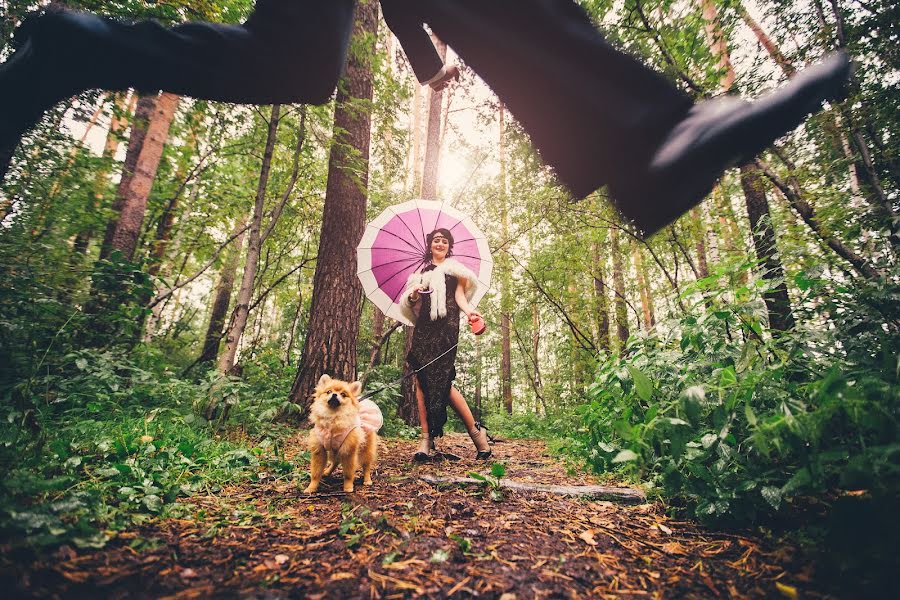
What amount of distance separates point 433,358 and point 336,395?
1.36 metres

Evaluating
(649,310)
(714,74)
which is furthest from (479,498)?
(649,310)

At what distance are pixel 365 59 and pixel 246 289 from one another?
3.08m

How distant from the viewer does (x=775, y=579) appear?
3.44 ft

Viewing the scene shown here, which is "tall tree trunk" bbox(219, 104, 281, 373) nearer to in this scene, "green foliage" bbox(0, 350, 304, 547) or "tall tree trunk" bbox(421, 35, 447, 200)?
"green foliage" bbox(0, 350, 304, 547)

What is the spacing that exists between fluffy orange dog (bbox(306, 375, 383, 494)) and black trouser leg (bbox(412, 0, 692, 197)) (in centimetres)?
197

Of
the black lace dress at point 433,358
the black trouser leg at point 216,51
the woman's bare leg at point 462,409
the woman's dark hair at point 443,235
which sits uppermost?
the woman's dark hair at point 443,235

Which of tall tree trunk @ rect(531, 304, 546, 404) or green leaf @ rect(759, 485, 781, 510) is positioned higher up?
tall tree trunk @ rect(531, 304, 546, 404)

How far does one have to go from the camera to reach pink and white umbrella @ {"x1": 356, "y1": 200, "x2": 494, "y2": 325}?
13.7 feet

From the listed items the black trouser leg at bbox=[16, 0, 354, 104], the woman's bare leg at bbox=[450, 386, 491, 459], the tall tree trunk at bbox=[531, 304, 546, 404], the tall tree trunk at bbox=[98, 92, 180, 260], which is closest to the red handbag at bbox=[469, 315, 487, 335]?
the woman's bare leg at bbox=[450, 386, 491, 459]

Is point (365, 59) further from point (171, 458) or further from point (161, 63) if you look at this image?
point (171, 458)

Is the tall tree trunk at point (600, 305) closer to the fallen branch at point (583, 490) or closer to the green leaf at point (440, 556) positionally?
the fallen branch at point (583, 490)

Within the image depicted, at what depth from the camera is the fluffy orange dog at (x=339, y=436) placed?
7.26 ft

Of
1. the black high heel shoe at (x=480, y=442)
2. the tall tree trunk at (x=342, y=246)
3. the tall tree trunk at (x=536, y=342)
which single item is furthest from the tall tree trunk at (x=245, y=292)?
the tall tree trunk at (x=536, y=342)

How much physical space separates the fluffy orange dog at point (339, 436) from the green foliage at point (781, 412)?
165 centimetres
